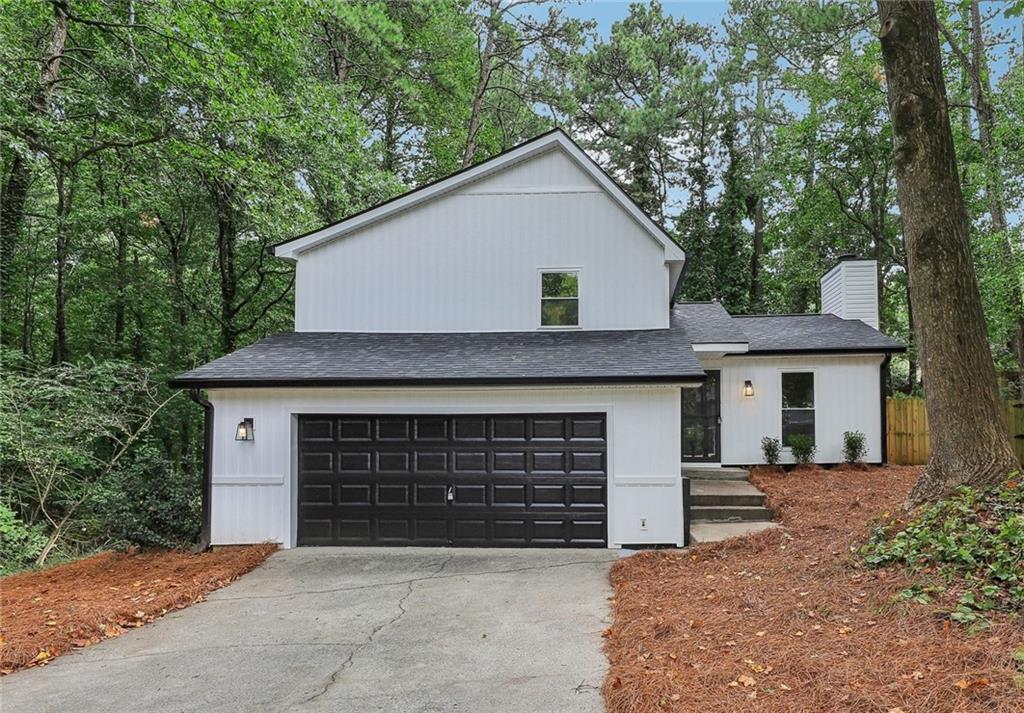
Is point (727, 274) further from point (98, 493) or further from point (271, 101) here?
point (98, 493)

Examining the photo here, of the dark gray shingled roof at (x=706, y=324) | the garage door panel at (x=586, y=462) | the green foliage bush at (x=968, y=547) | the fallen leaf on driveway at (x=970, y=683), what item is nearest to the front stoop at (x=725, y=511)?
the garage door panel at (x=586, y=462)

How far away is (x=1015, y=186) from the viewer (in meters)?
14.6

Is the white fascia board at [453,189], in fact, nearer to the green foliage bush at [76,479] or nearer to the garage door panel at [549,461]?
the green foliage bush at [76,479]

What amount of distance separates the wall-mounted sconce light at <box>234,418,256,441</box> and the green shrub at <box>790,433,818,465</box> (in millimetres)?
10431

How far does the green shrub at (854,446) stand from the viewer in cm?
1205

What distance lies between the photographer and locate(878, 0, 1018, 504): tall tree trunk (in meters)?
5.62

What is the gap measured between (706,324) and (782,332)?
2.92 m

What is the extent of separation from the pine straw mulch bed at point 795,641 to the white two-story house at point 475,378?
5.89ft

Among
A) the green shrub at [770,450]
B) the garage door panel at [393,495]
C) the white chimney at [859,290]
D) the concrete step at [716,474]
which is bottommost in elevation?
the concrete step at [716,474]

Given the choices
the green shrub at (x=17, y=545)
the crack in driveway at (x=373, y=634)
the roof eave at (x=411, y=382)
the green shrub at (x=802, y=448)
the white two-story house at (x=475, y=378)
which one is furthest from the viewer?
the green shrub at (x=802, y=448)

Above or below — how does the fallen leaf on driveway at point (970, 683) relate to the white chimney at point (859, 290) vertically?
below

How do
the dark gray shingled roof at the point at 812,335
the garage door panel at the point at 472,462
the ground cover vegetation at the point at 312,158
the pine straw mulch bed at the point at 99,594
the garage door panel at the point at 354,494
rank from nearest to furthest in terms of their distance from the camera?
the pine straw mulch bed at the point at 99,594
the garage door panel at the point at 472,462
the garage door panel at the point at 354,494
the ground cover vegetation at the point at 312,158
the dark gray shingled roof at the point at 812,335

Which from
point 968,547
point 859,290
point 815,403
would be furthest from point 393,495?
point 859,290

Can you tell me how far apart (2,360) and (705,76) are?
23892 mm
